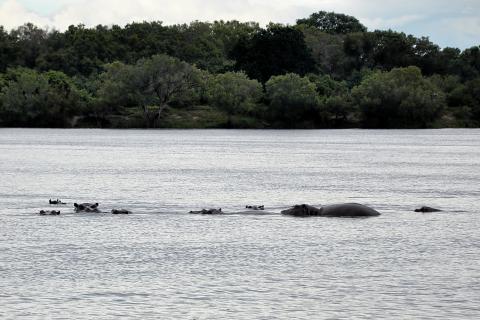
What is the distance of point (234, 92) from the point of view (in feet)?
584

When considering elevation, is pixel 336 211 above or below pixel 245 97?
below

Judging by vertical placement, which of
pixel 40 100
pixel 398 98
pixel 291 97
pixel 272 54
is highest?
pixel 272 54

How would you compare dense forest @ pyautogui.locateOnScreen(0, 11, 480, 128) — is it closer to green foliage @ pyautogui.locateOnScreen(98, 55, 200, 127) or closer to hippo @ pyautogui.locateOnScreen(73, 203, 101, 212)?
green foliage @ pyautogui.locateOnScreen(98, 55, 200, 127)

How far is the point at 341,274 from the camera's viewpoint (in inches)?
1268

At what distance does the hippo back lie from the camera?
47.8 m

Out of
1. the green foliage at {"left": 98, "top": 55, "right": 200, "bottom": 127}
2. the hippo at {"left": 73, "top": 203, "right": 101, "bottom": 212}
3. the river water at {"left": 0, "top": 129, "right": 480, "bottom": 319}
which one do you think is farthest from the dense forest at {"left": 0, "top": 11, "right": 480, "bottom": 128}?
the hippo at {"left": 73, "top": 203, "right": 101, "bottom": 212}

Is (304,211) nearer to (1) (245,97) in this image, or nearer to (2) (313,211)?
(2) (313,211)

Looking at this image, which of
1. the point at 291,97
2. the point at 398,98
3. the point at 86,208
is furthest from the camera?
the point at 291,97

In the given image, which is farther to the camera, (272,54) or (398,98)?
(272,54)

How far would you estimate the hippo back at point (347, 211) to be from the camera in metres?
47.8

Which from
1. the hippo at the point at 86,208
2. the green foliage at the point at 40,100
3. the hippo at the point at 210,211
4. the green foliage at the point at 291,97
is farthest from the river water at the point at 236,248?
the green foliage at the point at 40,100

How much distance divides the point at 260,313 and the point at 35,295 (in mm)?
6990

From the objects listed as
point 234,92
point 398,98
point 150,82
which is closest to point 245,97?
point 234,92

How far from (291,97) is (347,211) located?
130348 millimetres
